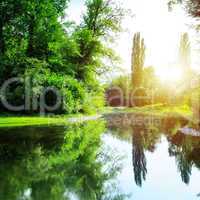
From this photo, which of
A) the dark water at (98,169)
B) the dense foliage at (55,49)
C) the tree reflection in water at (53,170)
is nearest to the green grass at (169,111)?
the dense foliage at (55,49)

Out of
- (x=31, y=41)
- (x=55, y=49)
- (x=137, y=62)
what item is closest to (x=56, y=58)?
(x=55, y=49)

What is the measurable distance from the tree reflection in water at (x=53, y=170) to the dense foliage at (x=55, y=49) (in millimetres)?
15040

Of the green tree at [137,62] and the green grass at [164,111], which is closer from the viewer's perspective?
the green grass at [164,111]

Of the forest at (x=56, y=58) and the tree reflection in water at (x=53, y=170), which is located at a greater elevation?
the forest at (x=56, y=58)

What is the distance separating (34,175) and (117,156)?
3.52 metres

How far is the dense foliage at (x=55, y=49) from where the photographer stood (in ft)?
99.0

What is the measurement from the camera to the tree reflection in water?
23.0 ft

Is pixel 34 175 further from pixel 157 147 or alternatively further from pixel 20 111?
pixel 20 111

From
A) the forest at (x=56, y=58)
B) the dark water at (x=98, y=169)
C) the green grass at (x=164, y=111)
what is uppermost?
the forest at (x=56, y=58)

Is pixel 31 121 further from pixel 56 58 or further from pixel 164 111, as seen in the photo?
pixel 164 111

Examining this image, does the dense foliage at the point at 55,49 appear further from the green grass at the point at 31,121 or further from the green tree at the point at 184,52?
the green tree at the point at 184,52

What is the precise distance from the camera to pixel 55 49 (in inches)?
1426

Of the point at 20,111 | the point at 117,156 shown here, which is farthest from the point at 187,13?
the point at 20,111

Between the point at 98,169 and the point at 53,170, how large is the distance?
1.18 meters
